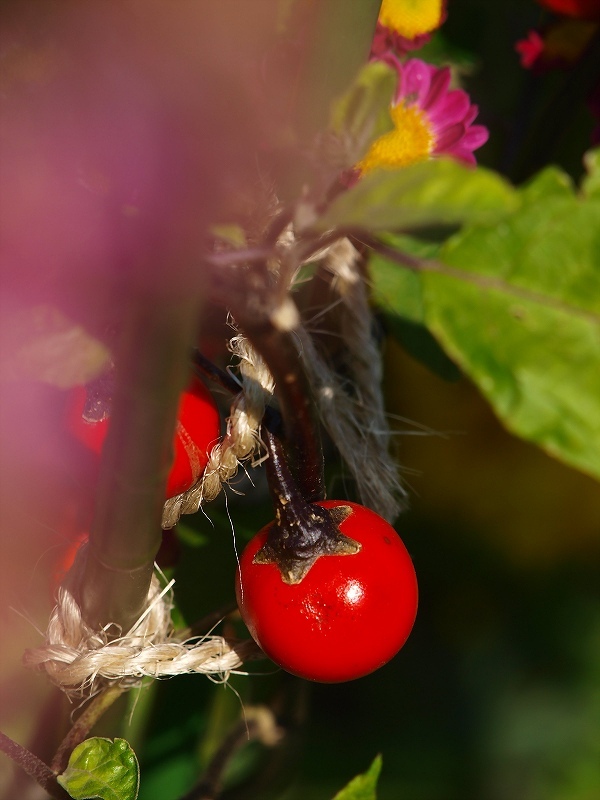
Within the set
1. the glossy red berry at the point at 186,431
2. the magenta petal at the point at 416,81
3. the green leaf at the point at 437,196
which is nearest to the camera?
the green leaf at the point at 437,196

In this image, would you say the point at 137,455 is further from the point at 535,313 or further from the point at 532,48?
the point at 532,48

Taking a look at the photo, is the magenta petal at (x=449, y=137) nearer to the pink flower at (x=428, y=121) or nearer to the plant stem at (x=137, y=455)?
the pink flower at (x=428, y=121)

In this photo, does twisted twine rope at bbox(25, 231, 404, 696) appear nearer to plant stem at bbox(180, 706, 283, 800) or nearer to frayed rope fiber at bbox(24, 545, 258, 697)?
frayed rope fiber at bbox(24, 545, 258, 697)

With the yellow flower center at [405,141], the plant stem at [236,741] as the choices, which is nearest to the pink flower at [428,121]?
the yellow flower center at [405,141]

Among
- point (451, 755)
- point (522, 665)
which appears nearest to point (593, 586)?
point (522, 665)

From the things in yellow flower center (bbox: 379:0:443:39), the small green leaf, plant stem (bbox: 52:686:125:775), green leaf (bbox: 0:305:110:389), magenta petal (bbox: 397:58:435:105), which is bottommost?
plant stem (bbox: 52:686:125:775)

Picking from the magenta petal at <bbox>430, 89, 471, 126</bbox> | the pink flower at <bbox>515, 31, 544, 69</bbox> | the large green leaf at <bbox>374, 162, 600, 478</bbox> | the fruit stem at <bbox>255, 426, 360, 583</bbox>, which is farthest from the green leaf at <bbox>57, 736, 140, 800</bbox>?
the pink flower at <bbox>515, 31, 544, 69</bbox>

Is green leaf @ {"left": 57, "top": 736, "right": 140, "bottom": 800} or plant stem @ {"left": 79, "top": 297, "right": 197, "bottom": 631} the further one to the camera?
green leaf @ {"left": 57, "top": 736, "right": 140, "bottom": 800}
